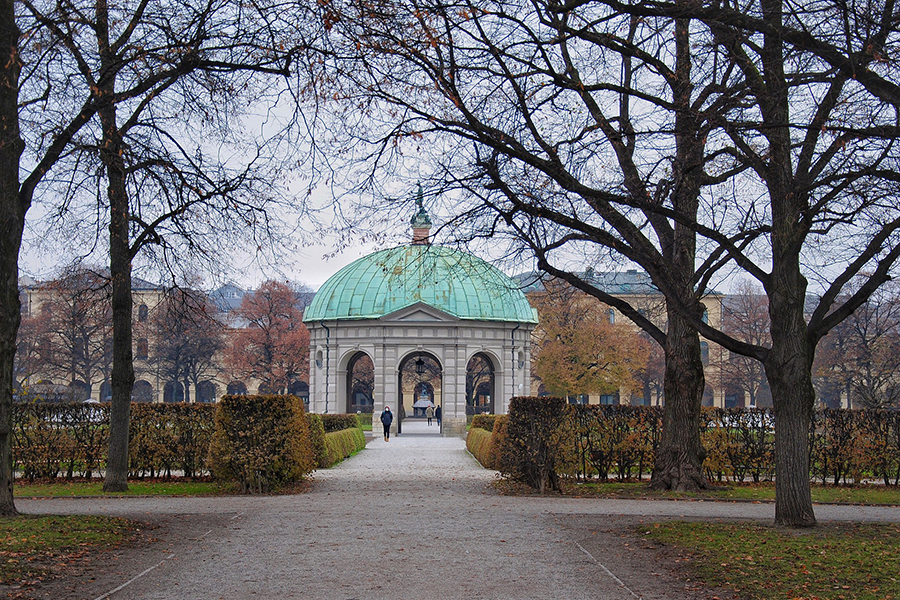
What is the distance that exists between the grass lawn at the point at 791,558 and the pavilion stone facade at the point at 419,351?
27973mm

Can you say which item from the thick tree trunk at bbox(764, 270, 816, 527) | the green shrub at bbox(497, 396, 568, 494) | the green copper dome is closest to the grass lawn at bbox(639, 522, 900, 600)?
the thick tree trunk at bbox(764, 270, 816, 527)

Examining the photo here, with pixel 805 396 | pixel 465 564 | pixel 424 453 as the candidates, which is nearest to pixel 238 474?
pixel 465 564

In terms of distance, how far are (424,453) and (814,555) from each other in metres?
21.4

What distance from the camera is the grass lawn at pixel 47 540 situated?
8.34 m

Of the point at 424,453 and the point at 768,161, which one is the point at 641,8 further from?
the point at 424,453

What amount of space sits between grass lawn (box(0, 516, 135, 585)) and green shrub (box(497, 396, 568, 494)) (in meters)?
7.51

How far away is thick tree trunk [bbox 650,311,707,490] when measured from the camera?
17.0 meters

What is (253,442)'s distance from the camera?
54.2 feet

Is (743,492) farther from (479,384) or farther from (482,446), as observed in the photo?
(479,384)

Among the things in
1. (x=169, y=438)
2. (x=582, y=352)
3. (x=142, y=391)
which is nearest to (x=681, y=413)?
(x=169, y=438)

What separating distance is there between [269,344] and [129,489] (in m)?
43.2

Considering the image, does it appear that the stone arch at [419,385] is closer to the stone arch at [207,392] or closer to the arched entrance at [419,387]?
the arched entrance at [419,387]

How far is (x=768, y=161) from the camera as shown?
12.0 meters

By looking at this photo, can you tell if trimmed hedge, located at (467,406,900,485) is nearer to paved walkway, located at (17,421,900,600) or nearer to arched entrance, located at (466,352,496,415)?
paved walkway, located at (17,421,900,600)
